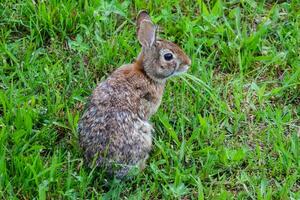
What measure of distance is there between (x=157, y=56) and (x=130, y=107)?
21.4 inches

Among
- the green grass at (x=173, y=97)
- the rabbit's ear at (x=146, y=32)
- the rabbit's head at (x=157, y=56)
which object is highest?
the rabbit's ear at (x=146, y=32)

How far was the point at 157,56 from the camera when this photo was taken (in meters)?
5.40

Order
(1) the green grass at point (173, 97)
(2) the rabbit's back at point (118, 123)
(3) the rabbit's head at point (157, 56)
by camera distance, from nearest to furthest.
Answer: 1. (2) the rabbit's back at point (118, 123)
2. (1) the green grass at point (173, 97)
3. (3) the rabbit's head at point (157, 56)

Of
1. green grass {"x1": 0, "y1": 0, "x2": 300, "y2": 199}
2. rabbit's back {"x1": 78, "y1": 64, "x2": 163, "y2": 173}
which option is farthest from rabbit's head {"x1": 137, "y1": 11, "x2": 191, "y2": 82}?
green grass {"x1": 0, "y1": 0, "x2": 300, "y2": 199}

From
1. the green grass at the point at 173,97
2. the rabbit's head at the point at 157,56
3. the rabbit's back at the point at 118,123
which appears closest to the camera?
the rabbit's back at the point at 118,123

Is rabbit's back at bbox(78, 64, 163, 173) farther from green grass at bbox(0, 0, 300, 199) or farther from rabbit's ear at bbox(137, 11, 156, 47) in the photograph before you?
rabbit's ear at bbox(137, 11, 156, 47)

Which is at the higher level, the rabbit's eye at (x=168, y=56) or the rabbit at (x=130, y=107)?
the rabbit's eye at (x=168, y=56)

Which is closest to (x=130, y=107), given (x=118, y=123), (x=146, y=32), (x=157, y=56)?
(x=118, y=123)

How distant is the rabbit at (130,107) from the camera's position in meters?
4.86

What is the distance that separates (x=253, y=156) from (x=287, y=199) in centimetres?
46

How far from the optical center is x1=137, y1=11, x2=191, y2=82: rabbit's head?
5.40 meters

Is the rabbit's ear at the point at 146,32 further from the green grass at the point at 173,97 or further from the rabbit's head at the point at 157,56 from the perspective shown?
the green grass at the point at 173,97

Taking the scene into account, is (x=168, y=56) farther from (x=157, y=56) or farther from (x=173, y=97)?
(x=173, y=97)

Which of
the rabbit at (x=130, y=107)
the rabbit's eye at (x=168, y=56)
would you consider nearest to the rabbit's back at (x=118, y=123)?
the rabbit at (x=130, y=107)
